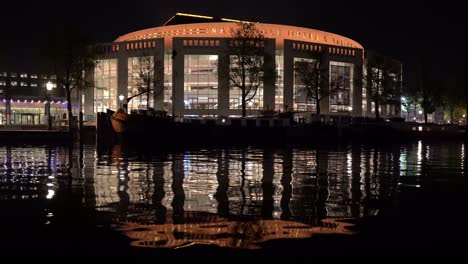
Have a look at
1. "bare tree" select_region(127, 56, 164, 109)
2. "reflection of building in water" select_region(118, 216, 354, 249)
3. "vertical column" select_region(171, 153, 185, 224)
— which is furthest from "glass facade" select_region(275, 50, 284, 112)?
"reflection of building in water" select_region(118, 216, 354, 249)

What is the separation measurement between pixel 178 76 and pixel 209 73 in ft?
18.6

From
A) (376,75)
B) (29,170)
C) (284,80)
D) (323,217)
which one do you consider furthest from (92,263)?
(284,80)

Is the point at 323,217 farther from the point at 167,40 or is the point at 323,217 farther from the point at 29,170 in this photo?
the point at 167,40

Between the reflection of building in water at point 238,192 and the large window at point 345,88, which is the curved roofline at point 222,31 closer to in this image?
the large window at point 345,88

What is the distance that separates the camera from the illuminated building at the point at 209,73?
10138 centimetres

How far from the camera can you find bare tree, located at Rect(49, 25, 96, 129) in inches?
2596

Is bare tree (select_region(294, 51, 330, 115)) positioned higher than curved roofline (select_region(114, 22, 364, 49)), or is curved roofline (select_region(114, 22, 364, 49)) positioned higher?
curved roofline (select_region(114, 22, 364, 49))

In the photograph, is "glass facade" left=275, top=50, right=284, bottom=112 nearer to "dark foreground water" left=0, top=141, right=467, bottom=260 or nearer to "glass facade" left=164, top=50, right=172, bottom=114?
"glass facade" left=164, top=50, right=172, bottom=114

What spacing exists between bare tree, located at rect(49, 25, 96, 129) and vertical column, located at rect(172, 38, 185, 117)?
114 ft

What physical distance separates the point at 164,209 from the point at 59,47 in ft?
194

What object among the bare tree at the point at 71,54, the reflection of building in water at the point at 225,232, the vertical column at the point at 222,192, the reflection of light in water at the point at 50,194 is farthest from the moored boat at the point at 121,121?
the reflection of building in water at the point at 225,232

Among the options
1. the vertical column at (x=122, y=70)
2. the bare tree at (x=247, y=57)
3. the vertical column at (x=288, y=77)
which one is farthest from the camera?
the vertical column at (x=122, y=70)

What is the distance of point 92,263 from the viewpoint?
7.11 m

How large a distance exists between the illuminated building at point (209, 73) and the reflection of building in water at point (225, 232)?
84.7 meters
